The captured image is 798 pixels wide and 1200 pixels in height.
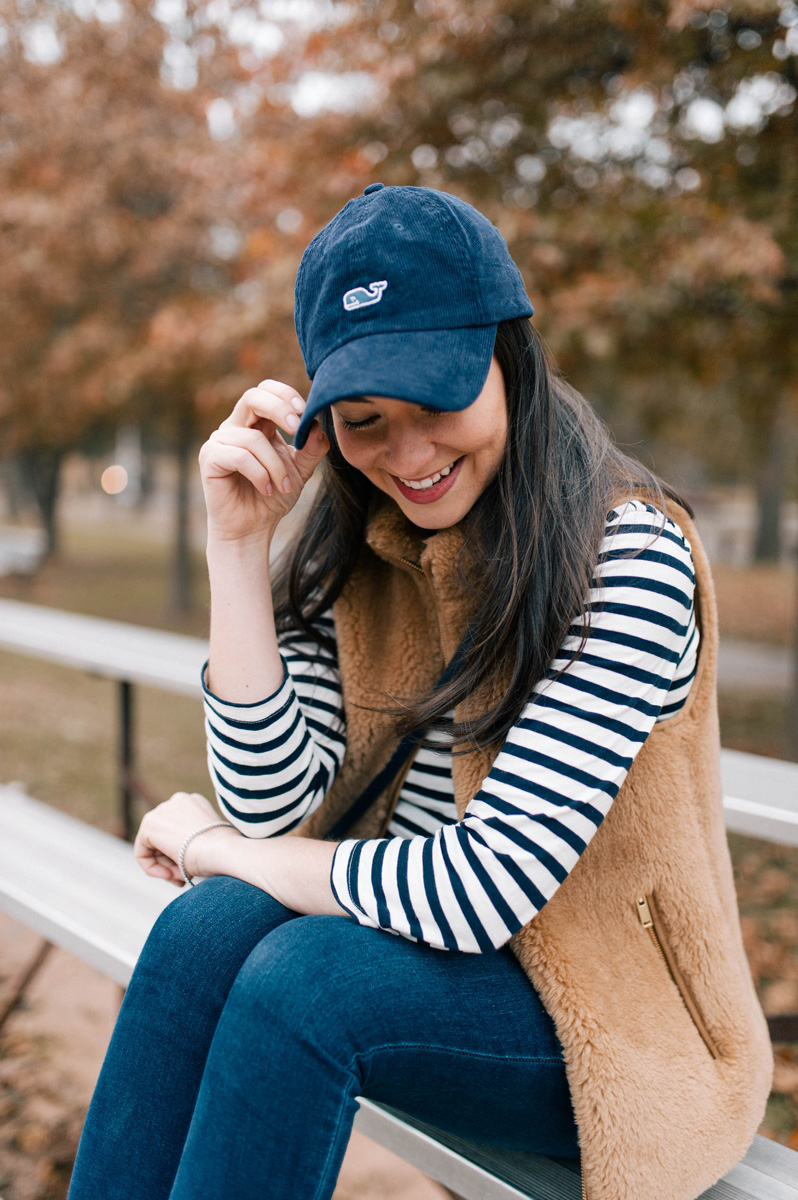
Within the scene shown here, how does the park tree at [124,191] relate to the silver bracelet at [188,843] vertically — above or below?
above

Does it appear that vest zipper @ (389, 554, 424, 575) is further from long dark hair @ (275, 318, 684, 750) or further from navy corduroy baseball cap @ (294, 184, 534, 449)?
navy corduroy baseball cap @ (294, 184, 534, 449)

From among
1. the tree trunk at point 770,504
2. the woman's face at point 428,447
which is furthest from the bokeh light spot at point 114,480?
the woman's face at point 428,447

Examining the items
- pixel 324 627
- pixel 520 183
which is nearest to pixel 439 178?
pixel 520 183

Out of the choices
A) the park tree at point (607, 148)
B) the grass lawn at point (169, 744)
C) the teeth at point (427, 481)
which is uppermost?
the park tree at point (607, 148)

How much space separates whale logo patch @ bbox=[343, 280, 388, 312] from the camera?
3.92 feet

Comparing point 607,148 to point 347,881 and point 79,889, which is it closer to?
point 79,889

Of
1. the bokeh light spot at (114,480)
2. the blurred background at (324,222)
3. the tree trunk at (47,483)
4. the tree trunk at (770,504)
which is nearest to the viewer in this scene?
the blurred background at (324,222)

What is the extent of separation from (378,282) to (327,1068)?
0.97 metres

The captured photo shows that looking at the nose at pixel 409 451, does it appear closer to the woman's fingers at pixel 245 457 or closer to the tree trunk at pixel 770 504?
the woman's fingers at pixel 245 457

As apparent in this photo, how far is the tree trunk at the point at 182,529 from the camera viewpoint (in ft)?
40.8

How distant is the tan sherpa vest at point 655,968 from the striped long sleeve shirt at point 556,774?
0.28 ft

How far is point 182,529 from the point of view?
42.1ft

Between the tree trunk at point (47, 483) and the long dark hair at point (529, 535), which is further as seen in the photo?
the tree trunk at point (47, 483)

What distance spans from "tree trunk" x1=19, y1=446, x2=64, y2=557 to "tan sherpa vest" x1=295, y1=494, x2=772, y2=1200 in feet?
61.1
